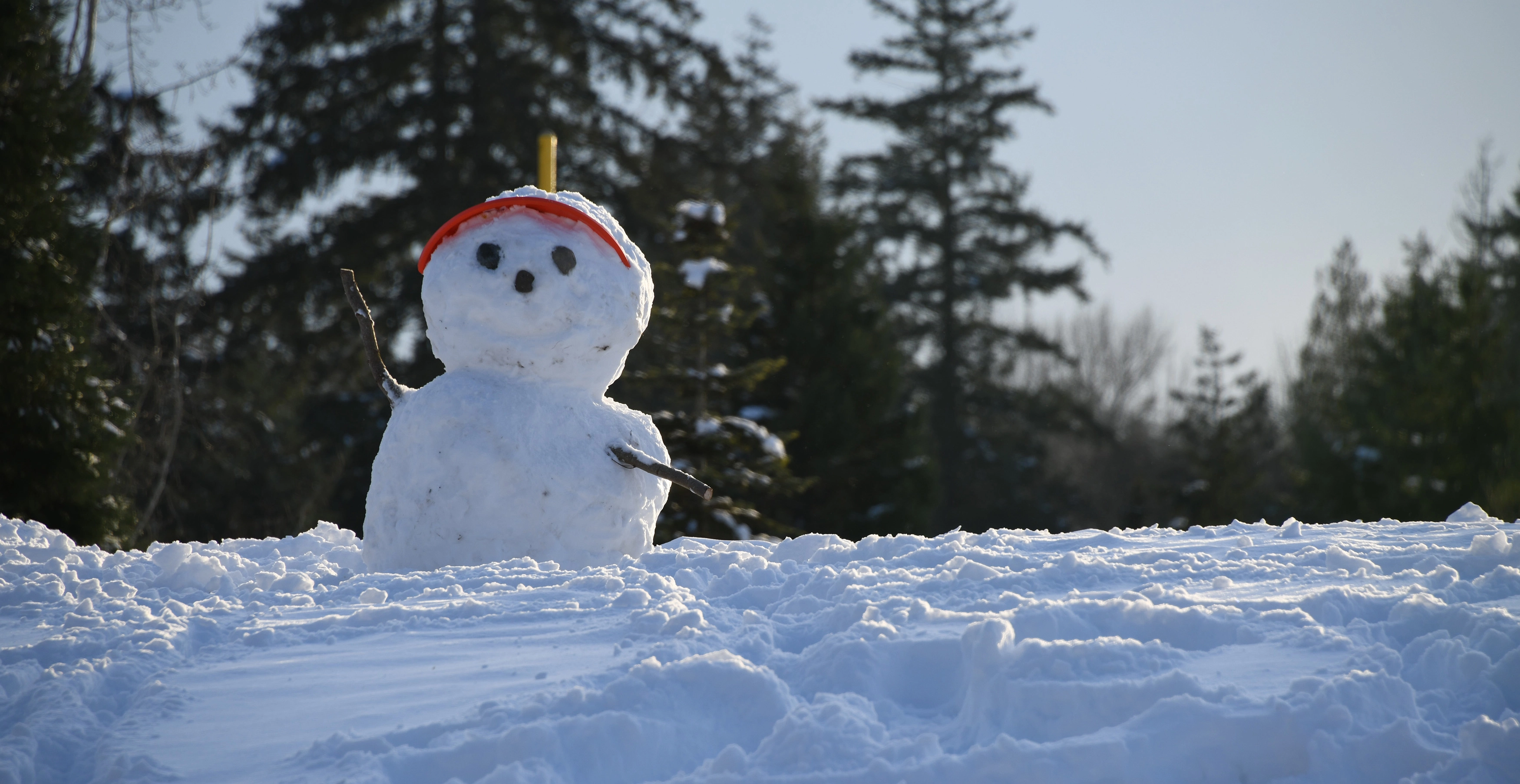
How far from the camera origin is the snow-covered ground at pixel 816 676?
2.38 m

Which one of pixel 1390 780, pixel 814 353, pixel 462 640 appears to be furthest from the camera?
pixel 814 353

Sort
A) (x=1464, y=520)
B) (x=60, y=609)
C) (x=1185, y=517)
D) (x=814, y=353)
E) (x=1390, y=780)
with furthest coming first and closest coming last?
(x=1185, y=517)
(x=814, y=353)
(x=1464, y=520)
(x=60, y=609)
(x=1390, y=780)

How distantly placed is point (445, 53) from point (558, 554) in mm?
12381

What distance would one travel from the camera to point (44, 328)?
7680 millimetres

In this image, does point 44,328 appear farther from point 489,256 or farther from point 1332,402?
point 1332,402

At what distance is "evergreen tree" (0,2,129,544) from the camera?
7.56m

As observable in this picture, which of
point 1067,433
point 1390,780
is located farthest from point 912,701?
point 1067,433

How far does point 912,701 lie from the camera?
8.90ft

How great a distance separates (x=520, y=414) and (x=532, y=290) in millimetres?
581

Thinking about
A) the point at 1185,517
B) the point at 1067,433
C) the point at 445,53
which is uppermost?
the point at 445,53

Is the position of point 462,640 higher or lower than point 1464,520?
lower

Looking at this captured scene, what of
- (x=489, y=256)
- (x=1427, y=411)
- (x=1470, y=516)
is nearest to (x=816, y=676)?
(x=489, y=256)

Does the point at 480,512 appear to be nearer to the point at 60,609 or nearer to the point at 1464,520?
the point at 60,609

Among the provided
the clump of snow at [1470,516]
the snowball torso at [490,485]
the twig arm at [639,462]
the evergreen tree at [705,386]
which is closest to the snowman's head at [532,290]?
the snowball torso at [490,485]
